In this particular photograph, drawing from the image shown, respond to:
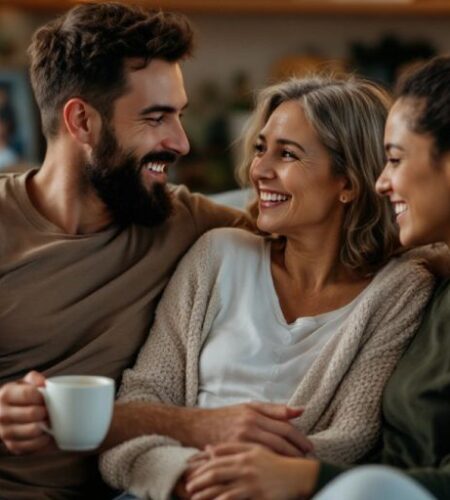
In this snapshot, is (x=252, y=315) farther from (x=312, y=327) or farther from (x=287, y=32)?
(x=287, y=32)

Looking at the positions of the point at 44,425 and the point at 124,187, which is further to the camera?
the point at 124,187

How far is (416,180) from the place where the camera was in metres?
1.86

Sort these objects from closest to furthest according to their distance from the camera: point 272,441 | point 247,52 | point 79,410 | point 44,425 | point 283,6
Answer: point 79,410, point 44,425, point 272,441, point 283,6, point 247,52

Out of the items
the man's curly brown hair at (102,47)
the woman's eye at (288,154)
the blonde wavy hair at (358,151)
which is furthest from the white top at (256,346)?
the man's curly brown hair at (102,47)

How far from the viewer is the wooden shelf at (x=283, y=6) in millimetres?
4551

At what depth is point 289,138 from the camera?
209cm

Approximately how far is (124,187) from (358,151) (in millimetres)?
448

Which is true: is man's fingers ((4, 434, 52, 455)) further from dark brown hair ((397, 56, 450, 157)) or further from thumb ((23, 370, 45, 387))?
dark brown hair ((397, 56, 450, 157))

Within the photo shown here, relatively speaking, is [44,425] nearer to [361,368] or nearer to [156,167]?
[361,368]

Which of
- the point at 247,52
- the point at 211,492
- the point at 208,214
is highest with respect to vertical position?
the point at 247,52

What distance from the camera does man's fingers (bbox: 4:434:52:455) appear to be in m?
1.70

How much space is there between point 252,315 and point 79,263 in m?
0.33

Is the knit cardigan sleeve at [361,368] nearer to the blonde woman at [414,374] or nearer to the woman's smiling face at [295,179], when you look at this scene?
the blonde woman at [414,374]

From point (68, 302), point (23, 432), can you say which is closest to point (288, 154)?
point (68, 302)
